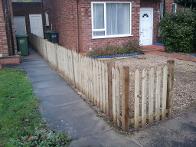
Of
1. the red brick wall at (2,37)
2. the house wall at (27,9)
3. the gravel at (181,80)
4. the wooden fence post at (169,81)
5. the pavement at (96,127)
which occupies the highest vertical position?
the house wall at (27,9)

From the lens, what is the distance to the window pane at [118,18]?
1419cm

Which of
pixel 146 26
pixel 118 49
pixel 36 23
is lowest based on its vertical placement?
pixel 118 49

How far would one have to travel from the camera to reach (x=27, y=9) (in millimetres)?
24344

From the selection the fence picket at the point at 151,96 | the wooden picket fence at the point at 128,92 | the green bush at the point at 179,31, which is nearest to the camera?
the wooden picket fence at the point at 128,92

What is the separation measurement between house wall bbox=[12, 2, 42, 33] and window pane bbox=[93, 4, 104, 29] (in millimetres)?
12452

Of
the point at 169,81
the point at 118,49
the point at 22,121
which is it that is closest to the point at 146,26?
the point at 118,49

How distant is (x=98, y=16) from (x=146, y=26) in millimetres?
4675

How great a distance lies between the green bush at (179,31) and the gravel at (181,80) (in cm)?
164

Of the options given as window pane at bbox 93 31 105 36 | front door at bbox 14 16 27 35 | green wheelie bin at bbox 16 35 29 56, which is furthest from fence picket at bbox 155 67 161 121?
front door at bbox 14 16 27 35

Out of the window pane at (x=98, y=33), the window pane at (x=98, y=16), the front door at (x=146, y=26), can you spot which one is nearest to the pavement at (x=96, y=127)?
the window pane at (x=98, y=33)

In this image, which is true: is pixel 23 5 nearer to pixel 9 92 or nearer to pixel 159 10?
pixel 159 10

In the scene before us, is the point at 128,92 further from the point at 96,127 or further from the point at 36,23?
the point at 36,23

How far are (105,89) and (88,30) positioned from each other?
28.2 ft

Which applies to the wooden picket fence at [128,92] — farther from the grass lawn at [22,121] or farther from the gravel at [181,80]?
the grass lawn at [22,121]
